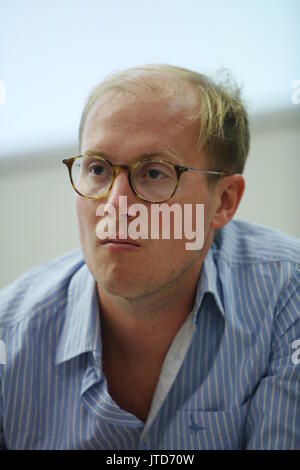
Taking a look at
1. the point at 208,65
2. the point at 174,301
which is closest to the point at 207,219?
the point at 174,301

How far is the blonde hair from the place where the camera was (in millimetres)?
987

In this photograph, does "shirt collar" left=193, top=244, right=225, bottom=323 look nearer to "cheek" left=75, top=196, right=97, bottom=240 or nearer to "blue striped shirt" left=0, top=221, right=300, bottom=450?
"blue striped shirt" left=0, top=221, right=300, bottom=450

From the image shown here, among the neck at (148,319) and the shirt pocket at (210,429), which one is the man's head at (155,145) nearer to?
the neck at (148,319)

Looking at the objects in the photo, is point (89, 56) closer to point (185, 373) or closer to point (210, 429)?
point (185, 373)

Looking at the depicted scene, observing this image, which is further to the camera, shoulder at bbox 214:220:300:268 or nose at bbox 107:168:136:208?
shoulder at bbox 214:220:300:268

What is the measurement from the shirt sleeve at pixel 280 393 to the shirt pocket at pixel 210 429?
0.02 meters

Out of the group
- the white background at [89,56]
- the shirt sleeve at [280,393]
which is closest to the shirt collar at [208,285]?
the shirt sleeve at [280,393]

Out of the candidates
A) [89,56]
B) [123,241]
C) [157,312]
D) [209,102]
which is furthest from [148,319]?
[89,56]

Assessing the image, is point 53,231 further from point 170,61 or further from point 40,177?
point 170,61

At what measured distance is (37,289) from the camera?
1.14m

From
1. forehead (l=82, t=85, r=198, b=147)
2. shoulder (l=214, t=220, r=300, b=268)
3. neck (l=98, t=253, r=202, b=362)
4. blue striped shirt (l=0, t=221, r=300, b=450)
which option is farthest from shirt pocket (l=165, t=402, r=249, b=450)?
forehead (l=82, t=85, r=198, b=147)

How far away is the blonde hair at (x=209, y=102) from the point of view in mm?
987

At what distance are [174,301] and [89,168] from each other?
1.10 feet
